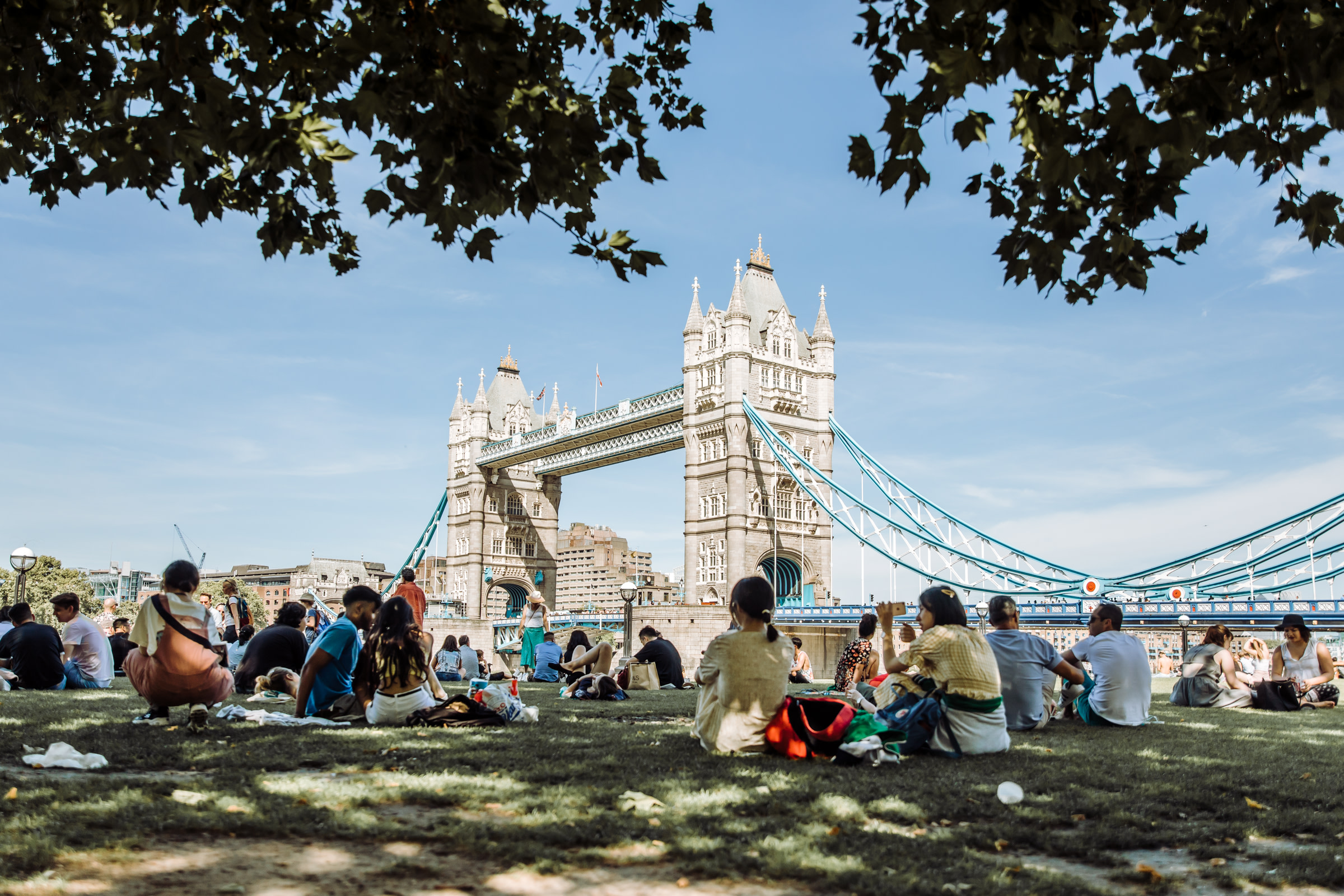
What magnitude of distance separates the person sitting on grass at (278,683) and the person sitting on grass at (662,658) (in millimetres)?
5492

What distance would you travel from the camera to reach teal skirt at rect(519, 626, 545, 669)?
67.1 ft

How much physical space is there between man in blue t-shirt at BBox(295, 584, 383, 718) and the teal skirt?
39.7 ft

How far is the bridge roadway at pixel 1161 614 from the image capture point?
28.3 meters

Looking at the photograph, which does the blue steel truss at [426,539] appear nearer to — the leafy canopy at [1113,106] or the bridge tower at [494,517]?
the bridge tower at [494,517]

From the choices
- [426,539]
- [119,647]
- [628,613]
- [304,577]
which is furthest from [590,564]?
[119,647]

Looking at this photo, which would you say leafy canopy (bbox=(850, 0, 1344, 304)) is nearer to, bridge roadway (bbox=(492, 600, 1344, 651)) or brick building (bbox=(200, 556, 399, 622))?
bridge roadway (bbox=(492, 600, 1344, 651))

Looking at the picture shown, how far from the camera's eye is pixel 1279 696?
36.4 feet

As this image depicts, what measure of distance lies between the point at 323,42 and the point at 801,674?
12.4 metres

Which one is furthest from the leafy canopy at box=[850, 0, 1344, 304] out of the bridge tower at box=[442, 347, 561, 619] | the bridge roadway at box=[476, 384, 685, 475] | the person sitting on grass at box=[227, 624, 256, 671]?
the bridge tower at box=[442, 347, 561, 619]

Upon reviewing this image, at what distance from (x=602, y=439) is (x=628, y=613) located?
13.9 meters

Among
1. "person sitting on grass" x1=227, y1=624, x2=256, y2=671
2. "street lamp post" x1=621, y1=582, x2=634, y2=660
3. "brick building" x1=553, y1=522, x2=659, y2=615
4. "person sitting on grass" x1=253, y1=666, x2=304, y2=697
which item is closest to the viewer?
"person sitting on grass" x1=253, y1=666, x2=304, y2=697

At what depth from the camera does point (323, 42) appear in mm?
6430

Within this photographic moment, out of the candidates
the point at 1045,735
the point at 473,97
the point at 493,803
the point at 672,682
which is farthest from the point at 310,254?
the point at 672,682

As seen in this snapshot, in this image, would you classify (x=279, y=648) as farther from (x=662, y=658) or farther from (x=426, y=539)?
(x=426, y=539)
